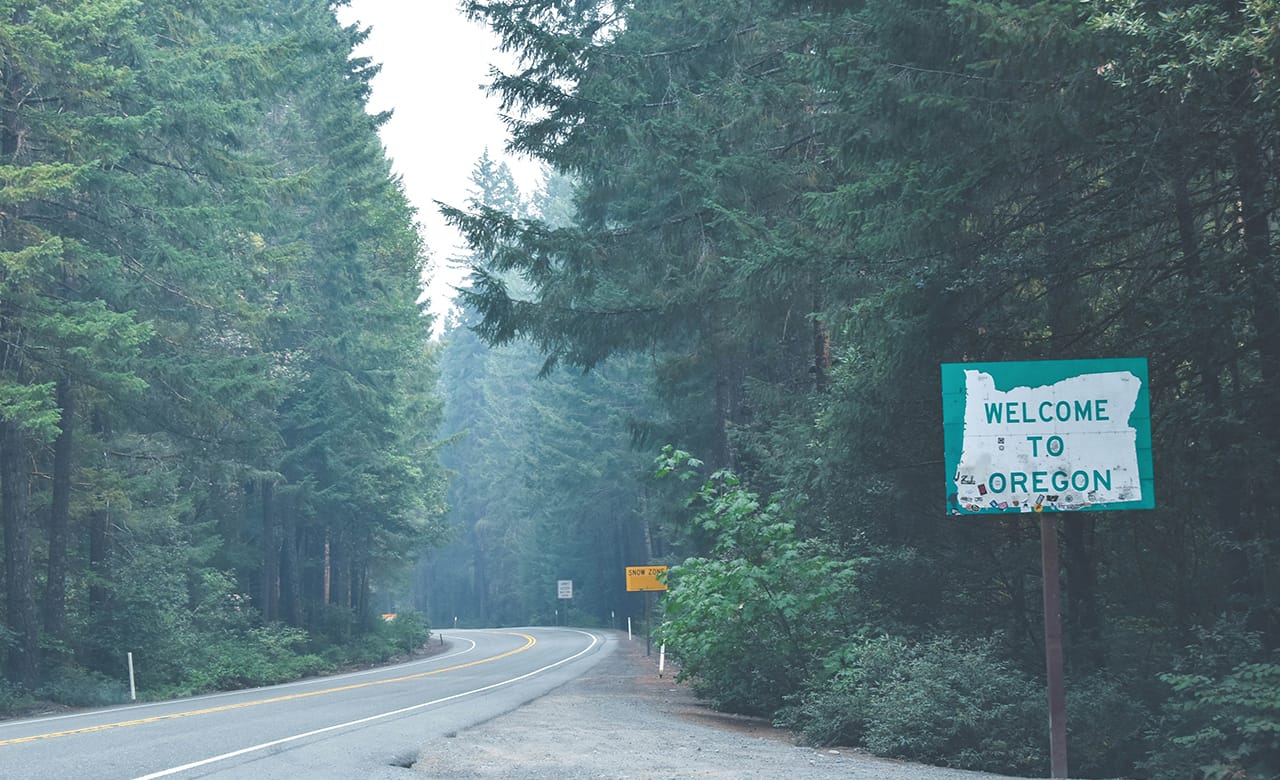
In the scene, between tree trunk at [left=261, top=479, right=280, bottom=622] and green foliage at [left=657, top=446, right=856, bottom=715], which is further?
tree trunk at [left=261, top=479, right=280, bottom=622]

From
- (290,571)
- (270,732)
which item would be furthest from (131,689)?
(290,571)

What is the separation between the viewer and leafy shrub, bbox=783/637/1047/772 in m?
11.6

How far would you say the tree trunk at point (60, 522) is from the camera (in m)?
23.8

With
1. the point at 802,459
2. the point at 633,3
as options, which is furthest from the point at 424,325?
the point at 802,459

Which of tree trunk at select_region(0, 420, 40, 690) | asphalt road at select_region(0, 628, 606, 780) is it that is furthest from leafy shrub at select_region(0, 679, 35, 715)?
asphalt road at select_region(0, 628, 606, 780)

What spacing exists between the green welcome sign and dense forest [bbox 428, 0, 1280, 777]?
4.63 ft

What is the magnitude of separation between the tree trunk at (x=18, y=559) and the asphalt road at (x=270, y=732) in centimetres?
386

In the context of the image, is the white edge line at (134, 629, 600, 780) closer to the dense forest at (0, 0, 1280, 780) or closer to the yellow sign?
the dense forest at (0, 0, 1280, 780)

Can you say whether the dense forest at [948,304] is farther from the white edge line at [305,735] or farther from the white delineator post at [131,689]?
the white delineator post at [131,689]

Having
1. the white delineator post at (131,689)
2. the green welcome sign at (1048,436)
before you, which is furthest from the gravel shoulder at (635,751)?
the white delineator post at (131,689)

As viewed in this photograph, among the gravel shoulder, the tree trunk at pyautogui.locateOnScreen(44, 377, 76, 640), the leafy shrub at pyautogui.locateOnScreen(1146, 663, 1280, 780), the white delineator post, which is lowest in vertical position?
the white delineator post

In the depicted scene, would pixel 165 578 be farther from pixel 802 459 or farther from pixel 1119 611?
pixel 1119 611

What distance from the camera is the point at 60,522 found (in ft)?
78.8

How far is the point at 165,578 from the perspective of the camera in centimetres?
2697
